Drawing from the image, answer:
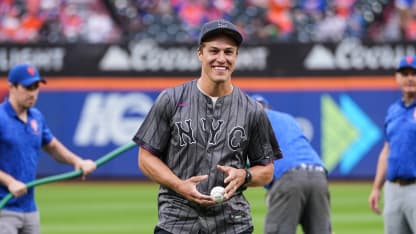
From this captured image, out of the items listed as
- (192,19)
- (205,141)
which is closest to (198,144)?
(205,141)

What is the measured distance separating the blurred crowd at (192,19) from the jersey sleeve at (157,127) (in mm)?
16220

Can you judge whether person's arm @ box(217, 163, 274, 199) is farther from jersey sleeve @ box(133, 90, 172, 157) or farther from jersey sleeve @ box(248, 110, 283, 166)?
jersey sleeve @ box(133, 90, 172, 157)

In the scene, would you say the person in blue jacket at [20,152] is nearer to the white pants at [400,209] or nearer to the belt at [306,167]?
the belt at [306,167]

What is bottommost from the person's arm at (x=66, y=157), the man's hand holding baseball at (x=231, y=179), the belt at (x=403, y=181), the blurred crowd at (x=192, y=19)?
the man's hand holding baseball at (x=231, y=179)

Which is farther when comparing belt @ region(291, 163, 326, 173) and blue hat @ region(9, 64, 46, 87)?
belt @ region(291, 163, 326, 173)

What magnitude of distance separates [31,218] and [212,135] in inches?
109

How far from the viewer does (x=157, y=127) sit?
616 centimetres

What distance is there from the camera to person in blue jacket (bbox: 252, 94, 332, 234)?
8719mm

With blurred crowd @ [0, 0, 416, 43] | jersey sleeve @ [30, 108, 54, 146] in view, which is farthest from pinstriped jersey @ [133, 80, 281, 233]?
blurred crowd @ [0, 0, 416, 43]

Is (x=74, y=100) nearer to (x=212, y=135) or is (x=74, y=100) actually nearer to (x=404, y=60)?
(x=404, y=60)

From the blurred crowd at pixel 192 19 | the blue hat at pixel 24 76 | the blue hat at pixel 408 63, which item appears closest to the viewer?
the blue hat at pixel 24 76

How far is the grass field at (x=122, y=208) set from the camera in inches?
561

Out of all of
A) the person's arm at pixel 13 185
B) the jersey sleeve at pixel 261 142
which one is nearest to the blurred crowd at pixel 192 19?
the person's arm at pixel 13 185

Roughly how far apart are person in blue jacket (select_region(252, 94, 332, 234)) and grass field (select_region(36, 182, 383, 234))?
4672 millimetres
